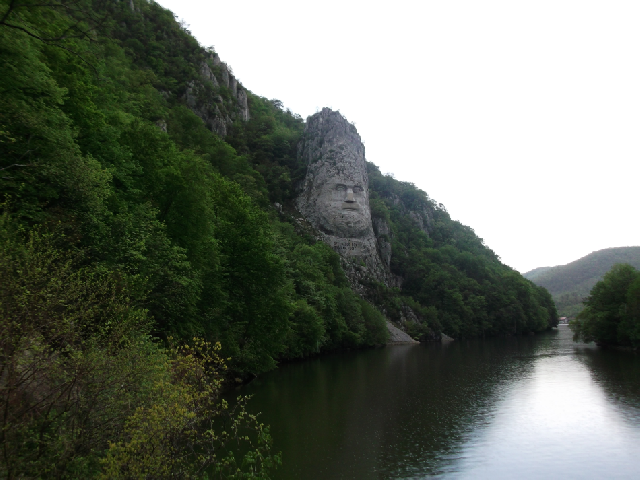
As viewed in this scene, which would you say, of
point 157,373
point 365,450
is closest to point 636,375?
point 365,450

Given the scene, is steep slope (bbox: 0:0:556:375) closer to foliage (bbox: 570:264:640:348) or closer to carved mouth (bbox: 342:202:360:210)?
carved mouth (bbox: 342:202:360:210)

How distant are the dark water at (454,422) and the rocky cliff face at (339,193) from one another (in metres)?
47.2

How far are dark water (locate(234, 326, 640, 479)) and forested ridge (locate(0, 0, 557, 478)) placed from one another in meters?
2.24

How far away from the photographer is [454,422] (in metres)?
18.7

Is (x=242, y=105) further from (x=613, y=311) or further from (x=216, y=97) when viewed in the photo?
(x=613, y=311)

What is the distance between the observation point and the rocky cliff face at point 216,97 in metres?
69.4

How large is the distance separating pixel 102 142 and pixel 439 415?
65.2 ft

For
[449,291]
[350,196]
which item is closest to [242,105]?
[350,196]

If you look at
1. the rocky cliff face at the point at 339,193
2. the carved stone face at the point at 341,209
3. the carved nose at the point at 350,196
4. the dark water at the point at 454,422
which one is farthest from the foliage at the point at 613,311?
the carved nose at the point at 350,196

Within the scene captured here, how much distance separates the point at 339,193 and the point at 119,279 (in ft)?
239

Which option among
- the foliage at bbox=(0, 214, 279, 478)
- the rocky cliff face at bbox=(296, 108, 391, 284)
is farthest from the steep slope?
the foliage at bbox=(0, 214, 279, 478)

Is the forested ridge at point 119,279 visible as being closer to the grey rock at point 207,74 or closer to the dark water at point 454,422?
the dark water at point 454,422

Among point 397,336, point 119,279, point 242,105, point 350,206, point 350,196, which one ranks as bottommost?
point 397,336

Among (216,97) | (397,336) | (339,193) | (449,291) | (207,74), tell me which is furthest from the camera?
(449,291)
